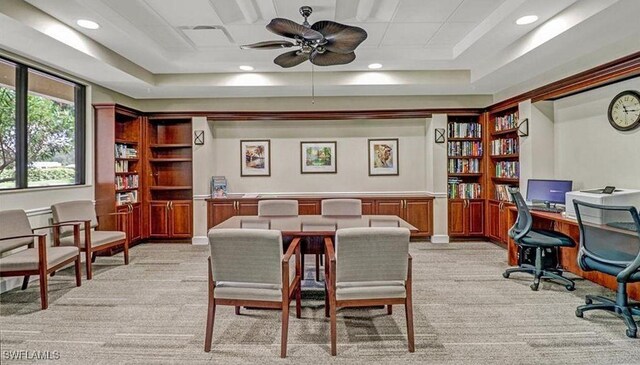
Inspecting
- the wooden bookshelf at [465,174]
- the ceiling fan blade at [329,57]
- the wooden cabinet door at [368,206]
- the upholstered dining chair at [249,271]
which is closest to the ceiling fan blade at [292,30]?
the ceiling fan blade at [329,57]

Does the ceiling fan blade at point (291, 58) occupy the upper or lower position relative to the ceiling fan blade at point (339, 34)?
upper

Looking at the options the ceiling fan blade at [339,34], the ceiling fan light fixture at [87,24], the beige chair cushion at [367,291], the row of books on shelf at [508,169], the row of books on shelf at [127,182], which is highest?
the ceiling fan light fixture at [87,24]

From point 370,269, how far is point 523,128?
398cm

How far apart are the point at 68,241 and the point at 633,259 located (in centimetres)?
576

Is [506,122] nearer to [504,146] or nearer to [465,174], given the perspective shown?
[504,146]

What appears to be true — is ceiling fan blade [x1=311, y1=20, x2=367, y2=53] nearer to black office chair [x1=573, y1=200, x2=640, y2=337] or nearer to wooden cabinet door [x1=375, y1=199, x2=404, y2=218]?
black office chair [x1=573, y1=200, x2=640, y2=337]

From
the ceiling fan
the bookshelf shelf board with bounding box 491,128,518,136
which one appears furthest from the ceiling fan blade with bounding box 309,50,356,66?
the bookshelf shelf board with bounding box 491,128,518,136

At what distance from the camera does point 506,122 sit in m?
5.73

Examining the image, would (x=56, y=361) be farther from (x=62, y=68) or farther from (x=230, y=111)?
(x=230, y=111)

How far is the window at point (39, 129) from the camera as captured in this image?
13.0ft

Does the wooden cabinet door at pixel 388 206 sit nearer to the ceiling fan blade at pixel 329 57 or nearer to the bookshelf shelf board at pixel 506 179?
the bookshelf shelf board at pixel 506 179

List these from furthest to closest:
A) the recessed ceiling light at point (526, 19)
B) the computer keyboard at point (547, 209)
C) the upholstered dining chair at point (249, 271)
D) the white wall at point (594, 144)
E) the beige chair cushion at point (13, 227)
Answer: the computer keyboard at point (547, 209), the white wall at point (594, 144), the beige chair cushion at point (13, 227), the recessed ceiling light at point (526, 19), the upholstered dining chair at point (249, 271)

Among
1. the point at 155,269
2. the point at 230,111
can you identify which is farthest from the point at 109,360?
the point at 230,111

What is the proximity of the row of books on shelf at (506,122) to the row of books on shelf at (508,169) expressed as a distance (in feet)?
1.84
